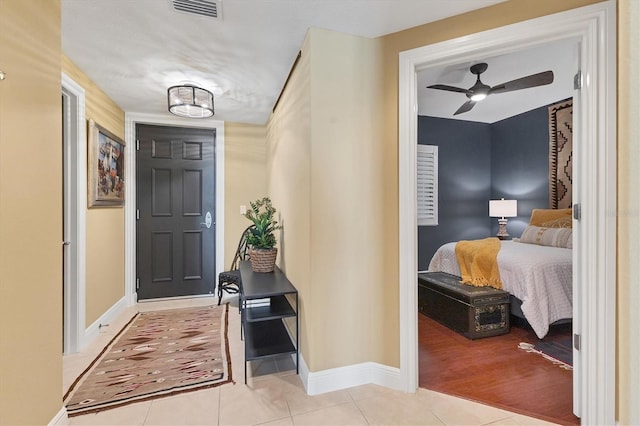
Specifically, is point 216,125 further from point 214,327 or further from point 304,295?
point 304,295

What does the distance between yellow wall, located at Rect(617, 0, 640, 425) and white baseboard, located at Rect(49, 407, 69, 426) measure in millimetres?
2199

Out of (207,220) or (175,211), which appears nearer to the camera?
(175,211)

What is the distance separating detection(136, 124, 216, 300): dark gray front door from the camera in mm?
3744

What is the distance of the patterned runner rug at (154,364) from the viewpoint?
1.88 metres

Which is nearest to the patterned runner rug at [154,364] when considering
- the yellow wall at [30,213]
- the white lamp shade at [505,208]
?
the yellow wall at [30,213]

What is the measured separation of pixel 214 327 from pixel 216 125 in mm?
2464

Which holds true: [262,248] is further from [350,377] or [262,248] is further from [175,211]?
[175,211]

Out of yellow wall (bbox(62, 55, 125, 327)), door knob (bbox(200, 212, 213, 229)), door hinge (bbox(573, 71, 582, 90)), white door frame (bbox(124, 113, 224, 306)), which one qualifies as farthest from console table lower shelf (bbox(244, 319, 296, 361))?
door hinge (bbox(573, 71, 582, 90))

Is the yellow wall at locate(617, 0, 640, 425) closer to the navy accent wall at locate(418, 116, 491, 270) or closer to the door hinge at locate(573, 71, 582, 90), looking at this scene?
the door hinge at locate(573, 71, 582, 90)

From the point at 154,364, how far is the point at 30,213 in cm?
143

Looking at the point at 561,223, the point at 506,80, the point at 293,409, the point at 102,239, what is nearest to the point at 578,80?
the point at 506,80

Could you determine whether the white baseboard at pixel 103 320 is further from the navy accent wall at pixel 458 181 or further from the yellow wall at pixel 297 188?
the navy accent wall at pixel 458 181

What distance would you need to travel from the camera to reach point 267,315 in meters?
2.11

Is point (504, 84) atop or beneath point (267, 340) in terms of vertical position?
atop
